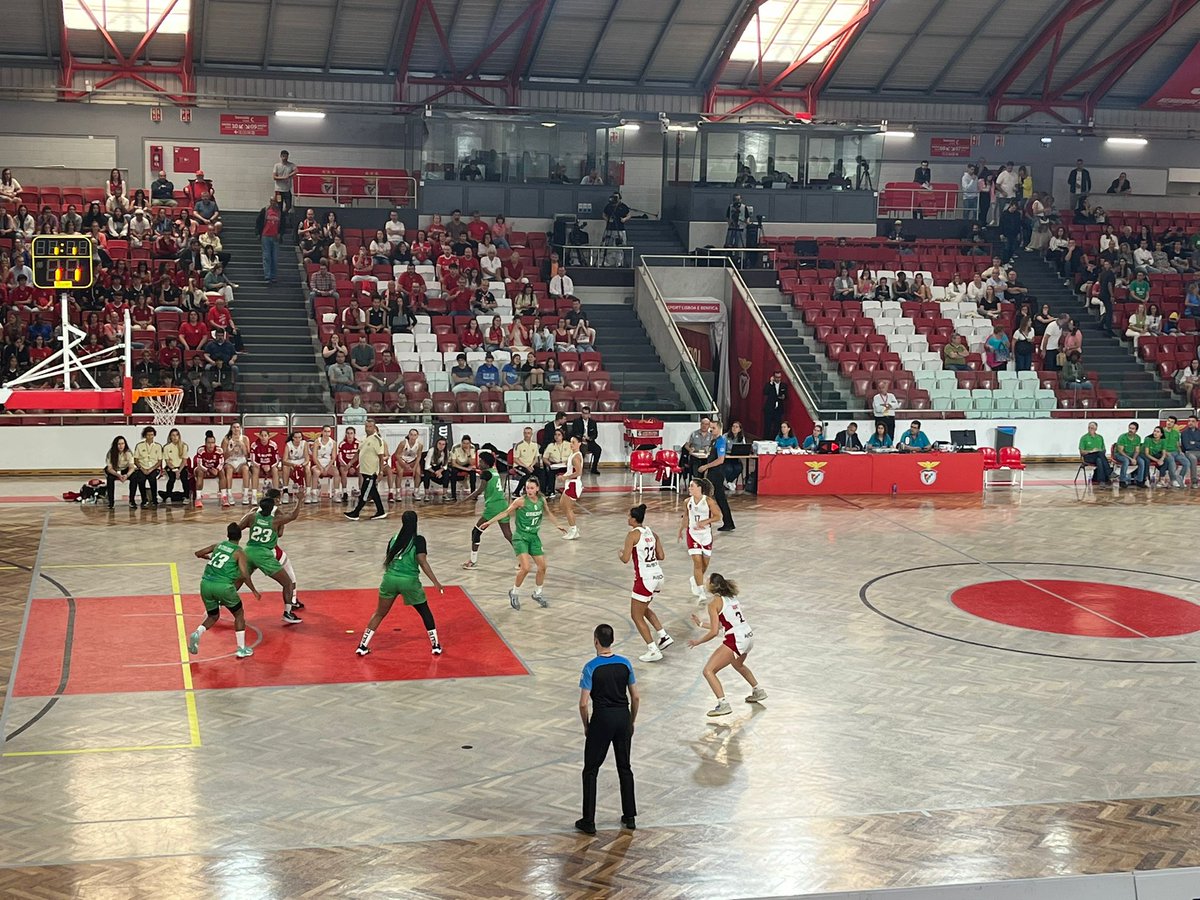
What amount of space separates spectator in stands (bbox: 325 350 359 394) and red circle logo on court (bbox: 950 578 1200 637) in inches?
520

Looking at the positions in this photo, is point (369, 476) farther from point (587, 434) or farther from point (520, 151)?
point (520, 151)

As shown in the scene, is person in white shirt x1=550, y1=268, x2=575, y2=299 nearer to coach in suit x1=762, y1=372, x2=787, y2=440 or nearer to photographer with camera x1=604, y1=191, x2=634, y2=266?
photographer with camera x1=604, y1=191, x2=634, y2=266

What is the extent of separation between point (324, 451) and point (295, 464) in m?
0.59

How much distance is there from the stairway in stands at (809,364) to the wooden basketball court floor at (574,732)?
9010 millimetres

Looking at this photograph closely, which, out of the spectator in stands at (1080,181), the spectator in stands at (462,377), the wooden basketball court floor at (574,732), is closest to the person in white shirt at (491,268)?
the spectator in stands at (462,377)

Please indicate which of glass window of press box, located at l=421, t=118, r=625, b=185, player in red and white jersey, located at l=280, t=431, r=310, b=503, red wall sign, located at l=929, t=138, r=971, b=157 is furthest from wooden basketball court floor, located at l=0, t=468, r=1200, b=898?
red wall sign, located at l=929, t=138, r=971, b=157

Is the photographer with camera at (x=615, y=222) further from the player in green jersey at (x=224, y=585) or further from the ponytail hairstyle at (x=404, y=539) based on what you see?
the player in green jersey at (x=224, y=585)

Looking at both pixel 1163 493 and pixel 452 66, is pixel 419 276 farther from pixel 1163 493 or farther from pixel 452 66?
pixel 1163 493

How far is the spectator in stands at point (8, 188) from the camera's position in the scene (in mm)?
30188

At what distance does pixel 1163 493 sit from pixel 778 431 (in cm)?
777

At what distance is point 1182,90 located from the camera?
39906 millimetres

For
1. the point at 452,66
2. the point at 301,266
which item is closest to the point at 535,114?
the point at 452,66

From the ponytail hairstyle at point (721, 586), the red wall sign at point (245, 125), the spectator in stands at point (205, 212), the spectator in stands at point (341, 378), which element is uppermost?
the red wall sign at point (245, 125)

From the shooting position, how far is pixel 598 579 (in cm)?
1814
